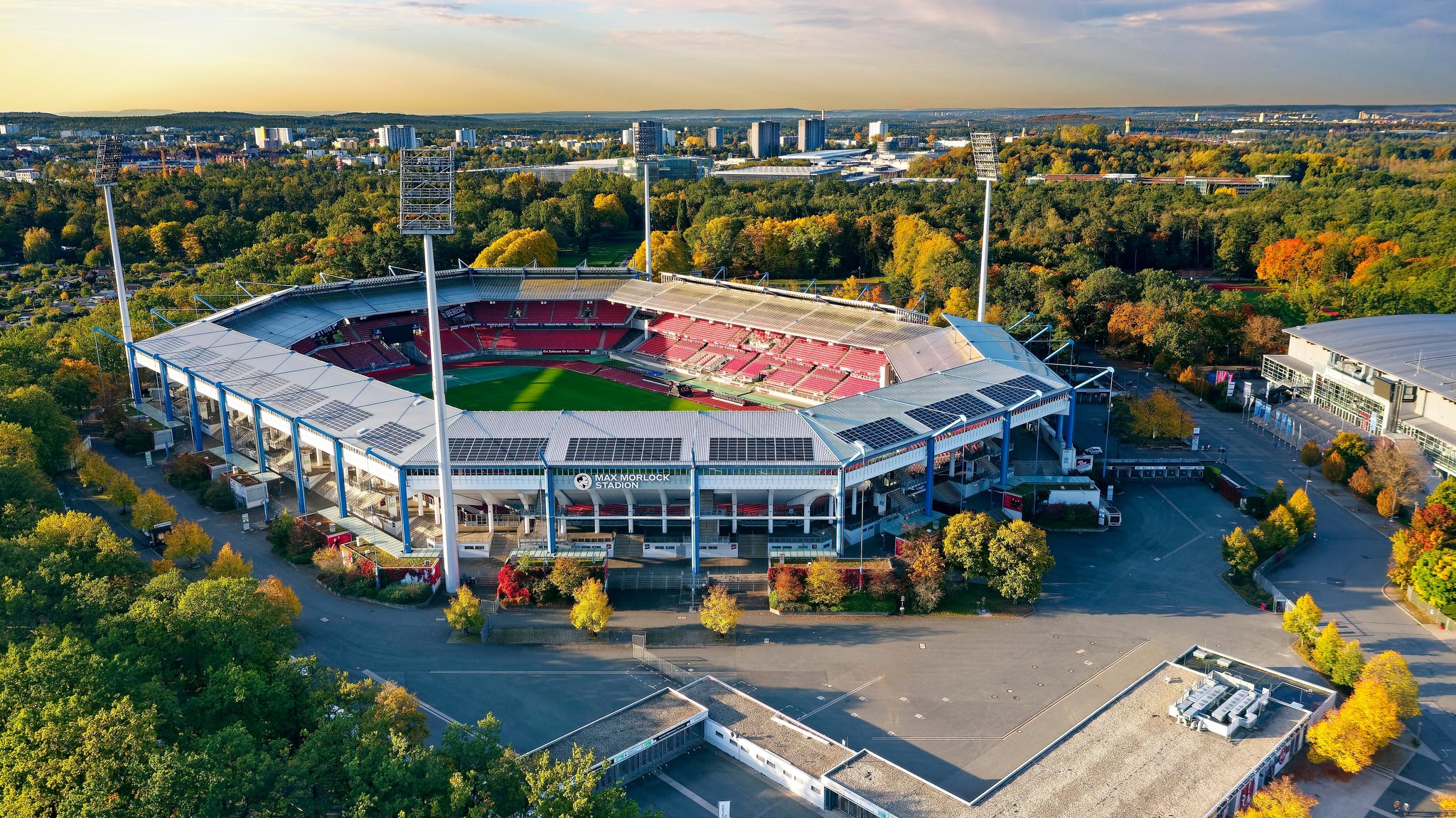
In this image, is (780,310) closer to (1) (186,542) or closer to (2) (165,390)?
(2) (165,390)

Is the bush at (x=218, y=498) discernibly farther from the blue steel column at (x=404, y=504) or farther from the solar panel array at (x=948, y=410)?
the solar panel array at (x=948, y=410)

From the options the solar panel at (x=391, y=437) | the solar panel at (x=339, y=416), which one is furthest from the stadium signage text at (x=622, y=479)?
the solar panel at (x=339, y=416)

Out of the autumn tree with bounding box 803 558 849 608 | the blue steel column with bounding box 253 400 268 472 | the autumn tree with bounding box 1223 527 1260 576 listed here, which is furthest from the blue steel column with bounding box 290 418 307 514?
the autumn tree with bounding box 1223 527 1260 576

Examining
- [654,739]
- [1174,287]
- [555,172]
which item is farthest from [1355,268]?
[555,172]

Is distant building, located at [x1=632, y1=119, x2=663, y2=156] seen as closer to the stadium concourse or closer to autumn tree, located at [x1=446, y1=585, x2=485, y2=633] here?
the stadium concourse

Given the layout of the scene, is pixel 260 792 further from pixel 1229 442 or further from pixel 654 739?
pixel 1229 442

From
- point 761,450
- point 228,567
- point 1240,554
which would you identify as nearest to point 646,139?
point 761,450
